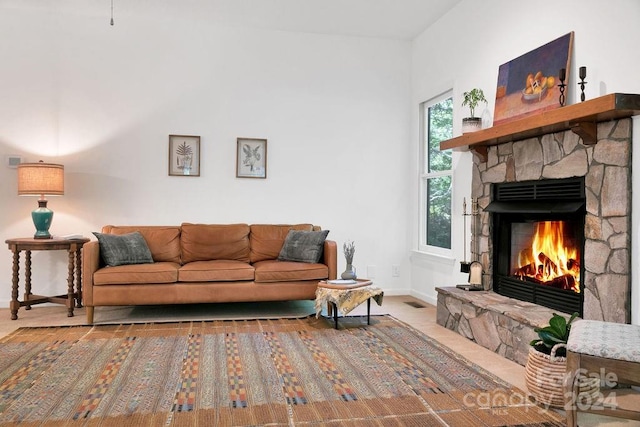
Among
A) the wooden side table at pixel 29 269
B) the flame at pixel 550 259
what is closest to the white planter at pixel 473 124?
the flame at pixel 550 259

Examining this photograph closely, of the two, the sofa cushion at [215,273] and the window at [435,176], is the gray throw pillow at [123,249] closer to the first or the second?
Answer: the sofa cushion at [215,273]

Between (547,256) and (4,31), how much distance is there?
17.5 feet

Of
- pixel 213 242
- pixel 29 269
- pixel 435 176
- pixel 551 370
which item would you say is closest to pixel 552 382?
pixel 551 370

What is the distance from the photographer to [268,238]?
5086 millimetres

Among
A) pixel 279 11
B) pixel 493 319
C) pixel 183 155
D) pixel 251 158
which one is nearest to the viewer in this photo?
pixel 493 319

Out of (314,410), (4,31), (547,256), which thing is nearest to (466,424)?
(314,410)

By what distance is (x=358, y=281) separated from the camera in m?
4.23

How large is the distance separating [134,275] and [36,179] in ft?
4.36

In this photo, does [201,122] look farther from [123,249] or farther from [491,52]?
[491,52]

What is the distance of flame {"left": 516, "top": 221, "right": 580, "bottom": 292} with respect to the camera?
11.1 ft

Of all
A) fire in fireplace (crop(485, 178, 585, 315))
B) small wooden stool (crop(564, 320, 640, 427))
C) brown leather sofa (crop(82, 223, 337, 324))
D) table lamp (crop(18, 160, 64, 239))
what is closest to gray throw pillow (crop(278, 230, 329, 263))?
brown leather sofa (crop(82, 223, 337, 324))

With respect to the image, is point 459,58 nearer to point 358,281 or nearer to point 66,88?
point 358,281

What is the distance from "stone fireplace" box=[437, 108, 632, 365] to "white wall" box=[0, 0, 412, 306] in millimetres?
1875

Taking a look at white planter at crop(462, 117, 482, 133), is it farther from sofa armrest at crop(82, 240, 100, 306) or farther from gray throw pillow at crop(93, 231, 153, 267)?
sofa armrest at crop(82, 240, 100, 306)
